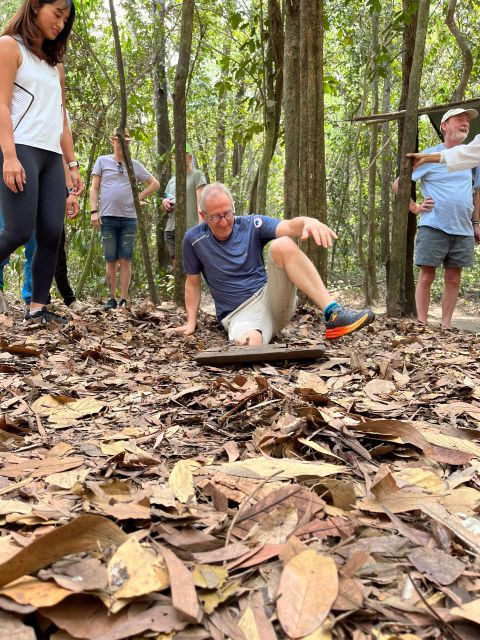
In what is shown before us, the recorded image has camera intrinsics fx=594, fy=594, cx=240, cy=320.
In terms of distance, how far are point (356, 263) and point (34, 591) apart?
540 inches

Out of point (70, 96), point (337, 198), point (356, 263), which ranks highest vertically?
point (70, 96)

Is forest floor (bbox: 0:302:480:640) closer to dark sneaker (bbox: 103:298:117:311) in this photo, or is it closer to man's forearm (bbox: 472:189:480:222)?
dark sneaker (bbox: 103:298:117:311)

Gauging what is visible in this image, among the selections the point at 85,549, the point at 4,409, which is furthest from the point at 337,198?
the point at 85,549

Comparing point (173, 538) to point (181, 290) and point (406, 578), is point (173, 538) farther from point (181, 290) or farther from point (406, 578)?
point (181, 290)

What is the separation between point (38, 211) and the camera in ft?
10.8

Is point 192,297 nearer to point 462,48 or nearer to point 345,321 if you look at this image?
point 345,321

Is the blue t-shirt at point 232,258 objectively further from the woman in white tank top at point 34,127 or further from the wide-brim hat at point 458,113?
the wide-brim hat at point 458,113

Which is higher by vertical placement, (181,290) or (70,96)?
(70,96)

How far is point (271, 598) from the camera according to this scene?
934mm

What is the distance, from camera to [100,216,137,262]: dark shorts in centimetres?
537

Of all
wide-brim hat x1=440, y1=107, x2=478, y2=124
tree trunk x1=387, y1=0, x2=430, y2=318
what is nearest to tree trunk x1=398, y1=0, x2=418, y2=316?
tree trunk x1=387, y1=0, x2=430, y2=318

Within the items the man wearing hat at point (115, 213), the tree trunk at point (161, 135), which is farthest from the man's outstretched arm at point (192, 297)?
the tree trunk at point (161, 135)

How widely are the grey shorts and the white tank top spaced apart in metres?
2.81

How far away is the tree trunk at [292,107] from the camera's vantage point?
4.90m
